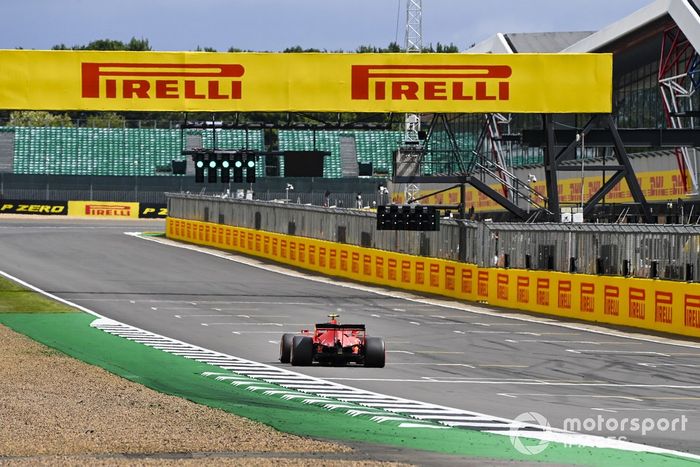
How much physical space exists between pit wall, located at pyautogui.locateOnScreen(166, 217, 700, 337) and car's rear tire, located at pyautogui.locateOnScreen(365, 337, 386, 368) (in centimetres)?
1208

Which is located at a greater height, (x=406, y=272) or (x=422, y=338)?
(x=406, y=272)

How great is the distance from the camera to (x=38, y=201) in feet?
357

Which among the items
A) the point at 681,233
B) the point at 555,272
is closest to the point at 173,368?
the point at 681,233

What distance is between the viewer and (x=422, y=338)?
1315 inches

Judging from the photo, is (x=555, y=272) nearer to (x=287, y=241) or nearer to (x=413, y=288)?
(x=413, y=288)

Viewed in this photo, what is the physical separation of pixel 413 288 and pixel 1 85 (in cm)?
1776

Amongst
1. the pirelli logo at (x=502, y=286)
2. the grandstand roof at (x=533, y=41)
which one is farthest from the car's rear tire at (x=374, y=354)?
the grandstand roof at (x=533, y=41)

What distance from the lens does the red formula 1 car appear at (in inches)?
987

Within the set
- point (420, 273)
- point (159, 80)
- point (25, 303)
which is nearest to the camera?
point (159, 80)

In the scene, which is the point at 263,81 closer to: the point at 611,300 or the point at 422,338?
the point at 422,338

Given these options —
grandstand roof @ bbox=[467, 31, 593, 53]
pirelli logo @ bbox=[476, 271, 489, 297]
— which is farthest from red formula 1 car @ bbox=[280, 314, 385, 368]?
grandstand roof @ bbox=[467, 31, 593, 53]

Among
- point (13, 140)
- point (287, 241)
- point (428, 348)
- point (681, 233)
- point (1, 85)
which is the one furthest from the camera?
point (13, 140)

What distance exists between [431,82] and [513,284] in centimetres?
742

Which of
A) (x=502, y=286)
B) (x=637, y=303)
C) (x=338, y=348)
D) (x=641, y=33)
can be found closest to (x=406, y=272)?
(x=502, y=286)
